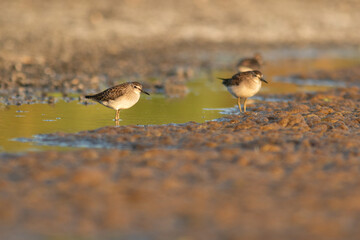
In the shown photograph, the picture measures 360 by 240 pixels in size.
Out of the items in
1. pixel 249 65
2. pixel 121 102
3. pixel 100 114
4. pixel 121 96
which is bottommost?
pixel 100 114

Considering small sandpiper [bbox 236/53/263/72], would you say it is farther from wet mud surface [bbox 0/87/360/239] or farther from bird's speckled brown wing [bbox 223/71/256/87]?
wet mud surface [bbox 0/87/360/239]

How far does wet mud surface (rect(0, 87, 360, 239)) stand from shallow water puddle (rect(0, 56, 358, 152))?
3.81ft

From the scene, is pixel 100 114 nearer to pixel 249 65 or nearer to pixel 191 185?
pixel 249 65

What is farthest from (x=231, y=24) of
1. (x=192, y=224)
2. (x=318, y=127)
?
(x=192, y=224)

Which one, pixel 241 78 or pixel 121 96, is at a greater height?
pixel 241 78

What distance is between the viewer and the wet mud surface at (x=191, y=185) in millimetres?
7793

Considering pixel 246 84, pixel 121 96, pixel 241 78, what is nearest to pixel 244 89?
pixel 246 84

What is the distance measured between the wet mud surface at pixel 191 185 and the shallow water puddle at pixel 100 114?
3.81ft

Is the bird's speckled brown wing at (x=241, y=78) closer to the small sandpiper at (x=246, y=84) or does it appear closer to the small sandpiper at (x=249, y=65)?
the small sandpiper at (x=246, y=84)

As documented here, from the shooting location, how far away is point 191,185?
30.8 ft

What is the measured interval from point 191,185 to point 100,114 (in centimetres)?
901

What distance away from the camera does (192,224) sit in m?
7.86

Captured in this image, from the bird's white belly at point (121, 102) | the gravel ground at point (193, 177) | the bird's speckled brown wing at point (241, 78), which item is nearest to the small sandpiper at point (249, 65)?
the gravel ground at point (193, 177)

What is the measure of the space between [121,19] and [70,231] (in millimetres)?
41857
